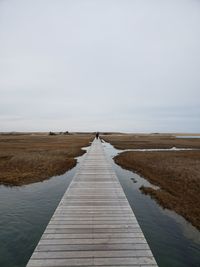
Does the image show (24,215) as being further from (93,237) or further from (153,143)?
(153,143)

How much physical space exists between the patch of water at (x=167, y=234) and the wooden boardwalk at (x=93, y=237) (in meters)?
1.40

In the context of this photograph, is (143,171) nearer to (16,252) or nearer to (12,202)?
(12,202)

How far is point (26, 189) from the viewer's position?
1349 cm

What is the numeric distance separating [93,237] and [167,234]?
151 inches

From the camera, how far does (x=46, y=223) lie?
8.72 metres

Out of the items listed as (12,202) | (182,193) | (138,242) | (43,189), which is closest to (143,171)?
(182,193)

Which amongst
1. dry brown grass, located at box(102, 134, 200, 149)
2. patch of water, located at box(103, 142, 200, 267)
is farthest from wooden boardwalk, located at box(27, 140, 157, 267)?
dry brown grass, located at box(102, 134, 200, 149)

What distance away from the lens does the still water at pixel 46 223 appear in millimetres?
6537

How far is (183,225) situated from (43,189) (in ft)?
30.7

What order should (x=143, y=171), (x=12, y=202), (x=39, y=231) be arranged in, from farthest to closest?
1. (x=143, y=171)
2. (x=12, y=202)
3. (x=39, y=231)

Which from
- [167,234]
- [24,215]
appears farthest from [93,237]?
[24,215]

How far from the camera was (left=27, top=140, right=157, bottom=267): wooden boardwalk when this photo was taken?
4762mm

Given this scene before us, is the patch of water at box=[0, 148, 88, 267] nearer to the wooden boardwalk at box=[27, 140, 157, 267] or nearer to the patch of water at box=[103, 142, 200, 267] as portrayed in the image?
the wooden boardwalk at box=[27, 140, 157, 267]

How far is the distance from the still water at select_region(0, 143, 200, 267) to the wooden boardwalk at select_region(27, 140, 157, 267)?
4.69 feet
